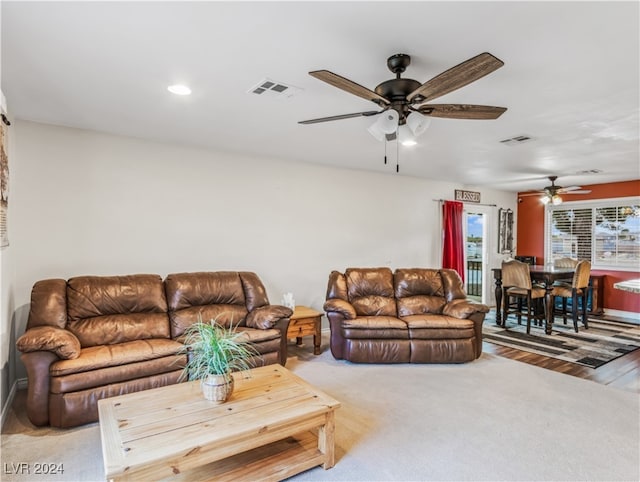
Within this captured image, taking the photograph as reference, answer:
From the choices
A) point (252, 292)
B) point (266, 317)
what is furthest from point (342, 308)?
point (252, 292)

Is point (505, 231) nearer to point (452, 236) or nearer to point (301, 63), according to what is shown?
point (452, 236)

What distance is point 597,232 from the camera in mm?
7141

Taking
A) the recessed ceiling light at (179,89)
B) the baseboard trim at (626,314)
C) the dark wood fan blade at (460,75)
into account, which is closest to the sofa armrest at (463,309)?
the dark wood fan blade at (460,75)

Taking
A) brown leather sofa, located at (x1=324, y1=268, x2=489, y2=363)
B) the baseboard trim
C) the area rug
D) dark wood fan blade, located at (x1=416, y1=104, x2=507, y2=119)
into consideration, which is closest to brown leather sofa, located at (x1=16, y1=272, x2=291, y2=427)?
brown leather sofa, located at (x1=324, y1=268, x2=489, y2=363)

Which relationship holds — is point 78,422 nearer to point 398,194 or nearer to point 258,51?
point 258,51

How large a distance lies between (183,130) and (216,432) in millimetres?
2865

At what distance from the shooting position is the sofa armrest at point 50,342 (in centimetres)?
264

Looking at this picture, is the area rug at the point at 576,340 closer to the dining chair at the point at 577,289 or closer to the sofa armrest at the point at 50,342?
the dining chair at the point at 577,289

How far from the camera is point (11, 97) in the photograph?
9.64 ft

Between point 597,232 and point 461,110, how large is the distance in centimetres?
642

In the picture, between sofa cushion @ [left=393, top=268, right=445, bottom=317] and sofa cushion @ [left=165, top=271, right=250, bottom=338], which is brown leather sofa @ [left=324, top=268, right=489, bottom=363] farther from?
sofa cushion @ [left=165, top=271, right=250, bottom=338]

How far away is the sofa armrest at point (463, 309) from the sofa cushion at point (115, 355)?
2.95 metres

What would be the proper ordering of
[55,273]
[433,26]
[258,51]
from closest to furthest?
[433,26]
[258,51]
[55,273]

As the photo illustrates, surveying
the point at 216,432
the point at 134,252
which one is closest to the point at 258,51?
the point at 216,432
